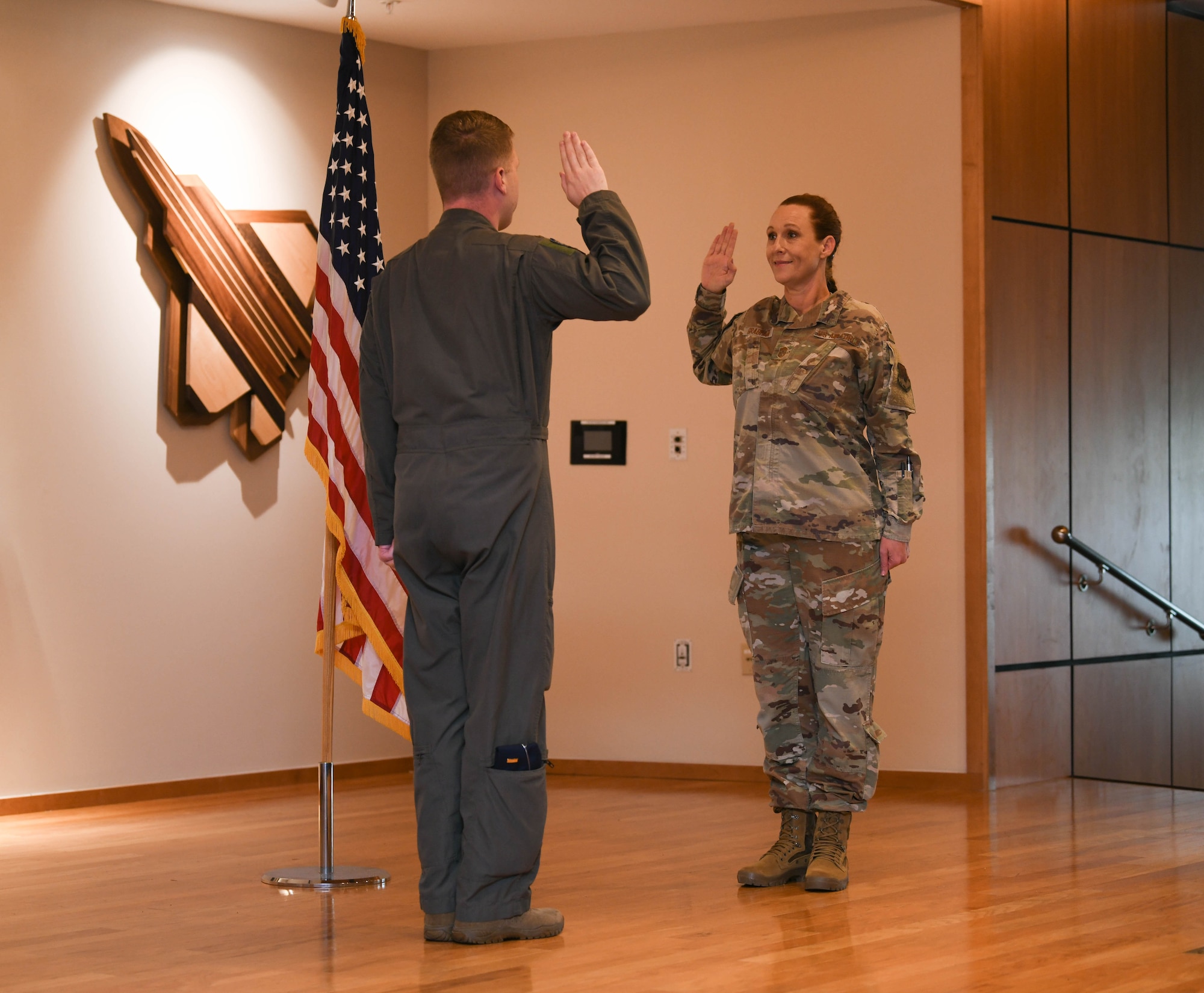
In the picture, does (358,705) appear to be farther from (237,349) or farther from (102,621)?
(237,349)

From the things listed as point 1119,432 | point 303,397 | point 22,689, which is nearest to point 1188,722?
point 1119,432

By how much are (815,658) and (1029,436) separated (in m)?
2.16

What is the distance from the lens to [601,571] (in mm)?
5352

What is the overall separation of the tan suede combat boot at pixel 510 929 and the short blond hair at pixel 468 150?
1.49 m

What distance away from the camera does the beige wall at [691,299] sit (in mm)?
4996

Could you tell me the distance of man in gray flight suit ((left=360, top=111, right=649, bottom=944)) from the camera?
2.74m

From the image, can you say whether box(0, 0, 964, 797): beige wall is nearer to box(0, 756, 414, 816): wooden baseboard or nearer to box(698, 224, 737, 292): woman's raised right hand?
box(0, 756, 414, 816): wooden baseboard

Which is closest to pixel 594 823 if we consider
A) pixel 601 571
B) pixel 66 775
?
pixel 601 571

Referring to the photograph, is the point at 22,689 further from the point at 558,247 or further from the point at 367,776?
the point at 558,247

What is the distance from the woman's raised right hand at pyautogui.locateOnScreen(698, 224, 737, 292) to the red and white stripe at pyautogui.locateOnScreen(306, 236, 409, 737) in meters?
0.92

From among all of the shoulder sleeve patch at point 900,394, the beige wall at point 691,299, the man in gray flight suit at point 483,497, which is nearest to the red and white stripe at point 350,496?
the man in gray flight suit at point 483,497

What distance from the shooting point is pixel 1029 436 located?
5152 mm

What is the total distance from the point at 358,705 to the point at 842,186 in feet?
8.88

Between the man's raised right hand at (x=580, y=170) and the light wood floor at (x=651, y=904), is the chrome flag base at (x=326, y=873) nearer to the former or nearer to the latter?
the light wood floor at (x=651, y=904)
